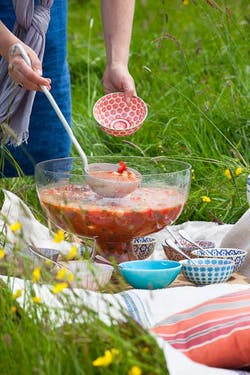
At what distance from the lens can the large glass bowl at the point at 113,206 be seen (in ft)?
9.38

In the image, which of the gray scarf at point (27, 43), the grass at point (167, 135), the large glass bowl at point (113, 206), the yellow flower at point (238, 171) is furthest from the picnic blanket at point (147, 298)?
the gray scarf at point (27, 43)

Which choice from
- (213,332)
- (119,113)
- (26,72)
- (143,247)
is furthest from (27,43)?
(213,332)

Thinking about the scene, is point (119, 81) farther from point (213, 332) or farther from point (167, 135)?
point (213, 332)

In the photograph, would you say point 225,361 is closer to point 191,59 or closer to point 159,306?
point 159,306

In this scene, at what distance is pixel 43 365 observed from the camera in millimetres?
1997

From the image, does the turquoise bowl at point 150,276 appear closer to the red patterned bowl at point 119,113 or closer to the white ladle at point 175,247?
the white ladle at point 175,247

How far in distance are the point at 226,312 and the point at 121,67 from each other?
121 centimetres

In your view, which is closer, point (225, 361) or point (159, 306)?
point (225, 361)

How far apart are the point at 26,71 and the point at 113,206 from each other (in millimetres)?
464

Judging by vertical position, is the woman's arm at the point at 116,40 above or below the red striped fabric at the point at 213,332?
above

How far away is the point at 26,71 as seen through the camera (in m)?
2.96

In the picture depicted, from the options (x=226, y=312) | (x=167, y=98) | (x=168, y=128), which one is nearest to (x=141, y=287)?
(x=226, y=312)

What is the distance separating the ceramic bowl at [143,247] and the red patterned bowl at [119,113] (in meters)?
0.37

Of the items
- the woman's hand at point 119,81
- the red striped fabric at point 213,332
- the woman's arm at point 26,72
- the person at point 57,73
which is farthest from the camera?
the person at point 57,73
